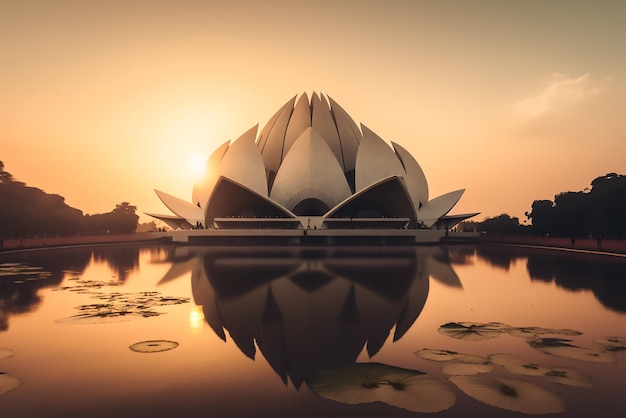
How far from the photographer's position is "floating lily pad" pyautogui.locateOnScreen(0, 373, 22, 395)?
4660 millimetres

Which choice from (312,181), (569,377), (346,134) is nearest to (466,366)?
(569,377)

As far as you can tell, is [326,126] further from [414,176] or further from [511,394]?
[511,394]

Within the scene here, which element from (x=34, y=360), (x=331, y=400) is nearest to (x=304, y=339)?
(x=331, y=400)

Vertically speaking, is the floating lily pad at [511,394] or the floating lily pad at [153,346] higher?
the floating lily pad at [153,346]

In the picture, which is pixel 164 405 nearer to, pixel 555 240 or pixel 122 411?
pixel 122 411

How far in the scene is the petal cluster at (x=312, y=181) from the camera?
134ft

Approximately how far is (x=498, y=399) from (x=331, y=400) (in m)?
1.66

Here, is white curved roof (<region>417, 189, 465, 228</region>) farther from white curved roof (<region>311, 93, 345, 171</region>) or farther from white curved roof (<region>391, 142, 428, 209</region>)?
white curved roof (<region>311, 93, 345, 171</region>)

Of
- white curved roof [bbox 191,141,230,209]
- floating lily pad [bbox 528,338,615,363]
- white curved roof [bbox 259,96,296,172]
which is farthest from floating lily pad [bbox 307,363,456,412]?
white curved roof [bbox 259,96,296,172]

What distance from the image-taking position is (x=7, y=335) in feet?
23.2

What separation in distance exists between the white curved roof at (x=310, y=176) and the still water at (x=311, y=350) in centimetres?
3035

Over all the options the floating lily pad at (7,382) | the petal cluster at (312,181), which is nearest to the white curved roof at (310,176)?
the petal cluster at (312,181)

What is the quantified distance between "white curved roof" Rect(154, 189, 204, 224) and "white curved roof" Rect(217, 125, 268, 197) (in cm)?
584

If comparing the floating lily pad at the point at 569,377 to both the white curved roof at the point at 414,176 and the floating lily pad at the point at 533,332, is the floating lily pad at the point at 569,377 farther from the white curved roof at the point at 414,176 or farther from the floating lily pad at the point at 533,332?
the white curved roof at the point at 414,176
